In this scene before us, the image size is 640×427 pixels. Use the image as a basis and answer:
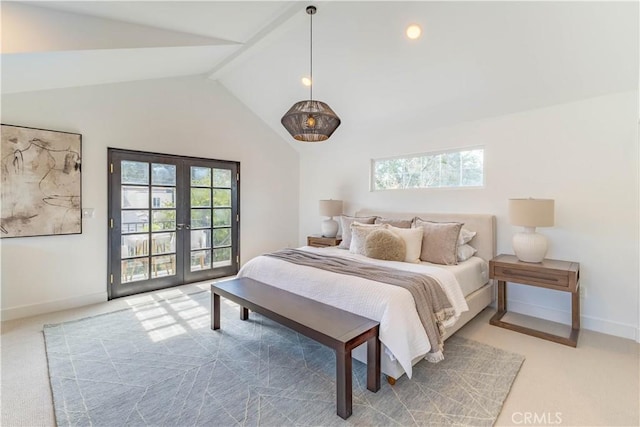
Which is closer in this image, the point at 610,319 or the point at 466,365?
the point at 466,365

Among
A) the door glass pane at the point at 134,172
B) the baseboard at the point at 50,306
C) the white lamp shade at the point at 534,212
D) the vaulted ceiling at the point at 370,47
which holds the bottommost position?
the baseboard at the point at 50,306

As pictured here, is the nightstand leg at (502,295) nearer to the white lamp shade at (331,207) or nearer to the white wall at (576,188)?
the white wall at (576,188)

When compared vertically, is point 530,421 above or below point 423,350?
below

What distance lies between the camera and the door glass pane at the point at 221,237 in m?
4.92

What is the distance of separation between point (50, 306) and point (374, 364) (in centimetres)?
375

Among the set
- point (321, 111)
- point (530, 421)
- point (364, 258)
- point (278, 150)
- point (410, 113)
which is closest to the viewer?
point (530, 421)

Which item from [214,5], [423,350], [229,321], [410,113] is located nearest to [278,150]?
[410,113]

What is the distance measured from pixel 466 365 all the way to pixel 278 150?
454 cm

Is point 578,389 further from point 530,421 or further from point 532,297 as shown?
point 532,297

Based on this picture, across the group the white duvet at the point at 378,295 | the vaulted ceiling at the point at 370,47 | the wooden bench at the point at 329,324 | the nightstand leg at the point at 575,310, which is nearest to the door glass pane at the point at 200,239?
the white duvet at the point at 378,295

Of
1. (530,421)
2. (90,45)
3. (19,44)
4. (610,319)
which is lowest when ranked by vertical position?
(530,421)

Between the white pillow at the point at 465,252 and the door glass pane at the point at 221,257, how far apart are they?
140 inches

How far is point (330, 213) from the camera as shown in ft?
16.4

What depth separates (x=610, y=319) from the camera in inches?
116
